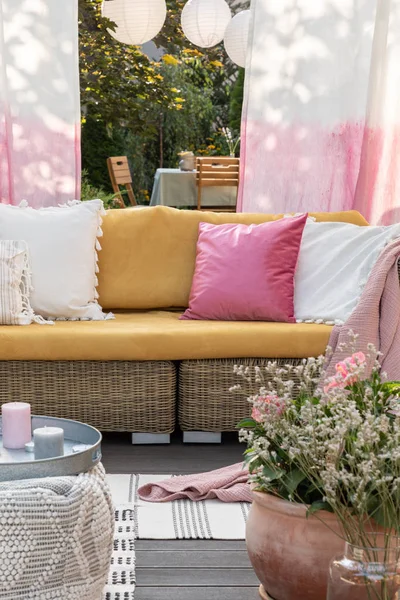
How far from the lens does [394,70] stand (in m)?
4.09

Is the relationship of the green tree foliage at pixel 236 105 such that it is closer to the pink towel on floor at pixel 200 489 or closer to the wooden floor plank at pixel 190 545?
the pink towel on floor at pixel 200 489

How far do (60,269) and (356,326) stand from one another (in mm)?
1139

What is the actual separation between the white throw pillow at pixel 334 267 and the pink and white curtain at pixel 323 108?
1.99 feet

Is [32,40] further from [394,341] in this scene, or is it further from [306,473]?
[306,473]

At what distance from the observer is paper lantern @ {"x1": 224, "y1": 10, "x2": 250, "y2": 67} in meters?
6.96

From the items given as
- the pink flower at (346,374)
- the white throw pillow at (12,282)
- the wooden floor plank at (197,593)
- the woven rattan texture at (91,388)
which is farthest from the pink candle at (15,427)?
the white throw pillow at (12,282)

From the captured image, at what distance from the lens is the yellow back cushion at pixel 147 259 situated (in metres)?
→ 3.64

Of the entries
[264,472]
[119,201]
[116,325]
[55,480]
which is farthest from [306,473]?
[119,201]

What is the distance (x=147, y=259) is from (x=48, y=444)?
1.77m

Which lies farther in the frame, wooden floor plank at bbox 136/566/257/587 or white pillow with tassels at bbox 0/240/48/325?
white pillow with tassels at bbox 0/240/48/325

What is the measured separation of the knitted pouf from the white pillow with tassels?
1540 millimetres

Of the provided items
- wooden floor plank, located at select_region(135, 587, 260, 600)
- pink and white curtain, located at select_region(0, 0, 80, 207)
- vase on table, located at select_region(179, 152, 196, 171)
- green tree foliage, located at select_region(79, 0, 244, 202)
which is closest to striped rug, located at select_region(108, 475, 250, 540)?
wooden floor plank, located at select_region(135, 587, 260, 600)

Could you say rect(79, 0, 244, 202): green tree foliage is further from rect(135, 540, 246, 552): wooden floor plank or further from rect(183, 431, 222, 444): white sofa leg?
rect(135, 540, 246, 552): wooden floor plank

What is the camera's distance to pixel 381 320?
3127mm
